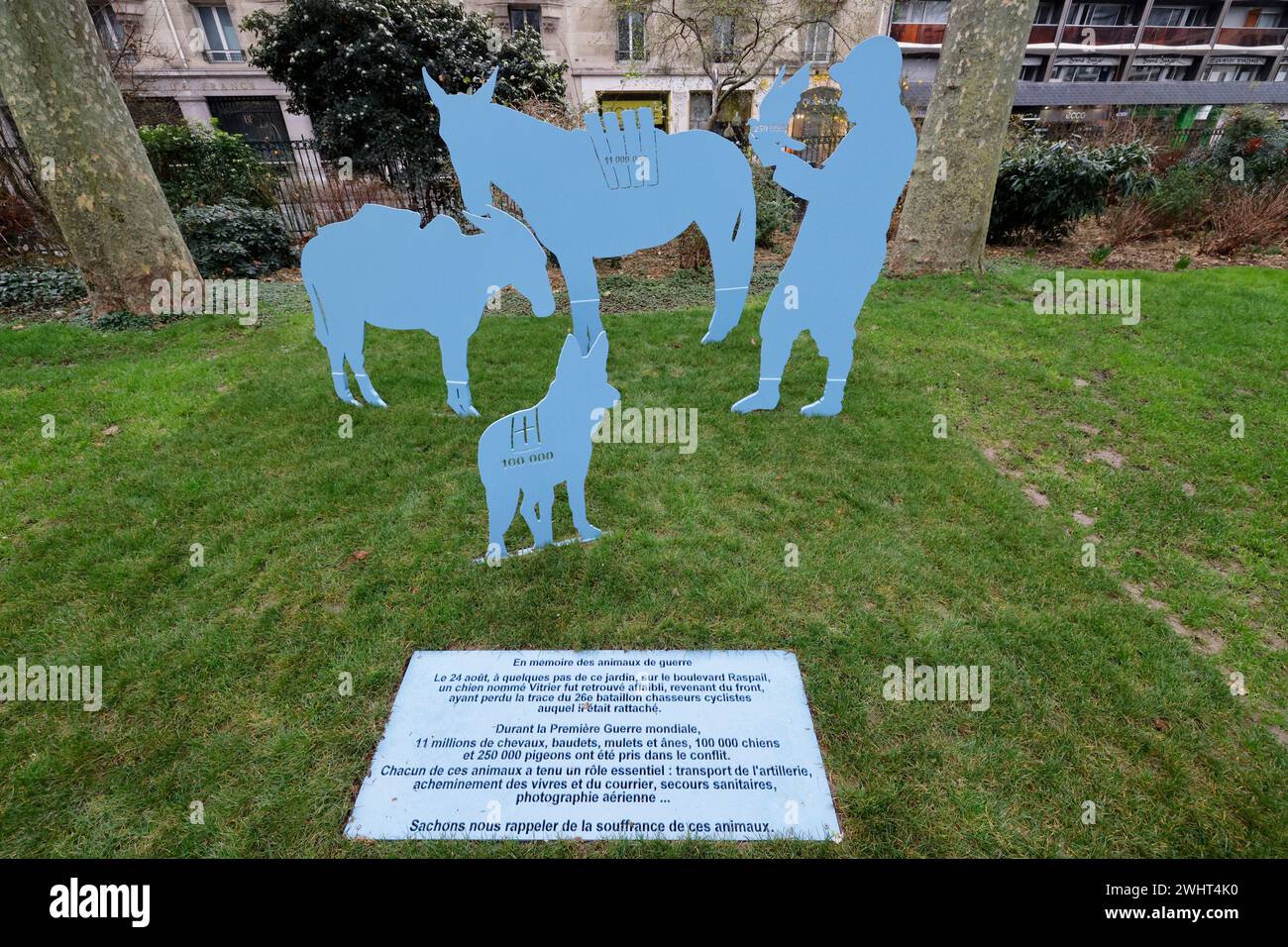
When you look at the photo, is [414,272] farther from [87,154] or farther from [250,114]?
[250,114]

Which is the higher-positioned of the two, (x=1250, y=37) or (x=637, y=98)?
(x=1250, y=37)

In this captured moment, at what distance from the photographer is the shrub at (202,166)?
1045cm

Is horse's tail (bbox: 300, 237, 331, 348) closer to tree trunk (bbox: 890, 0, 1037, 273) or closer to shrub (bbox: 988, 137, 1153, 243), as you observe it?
tree trunk (bbox: 890, 0, 1037, 273)

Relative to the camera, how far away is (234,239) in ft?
32.4

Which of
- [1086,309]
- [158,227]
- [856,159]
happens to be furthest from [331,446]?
[1086,309]

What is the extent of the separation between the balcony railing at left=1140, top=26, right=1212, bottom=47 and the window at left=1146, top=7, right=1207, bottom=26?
109 centimetres

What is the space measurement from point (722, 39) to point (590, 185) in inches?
810

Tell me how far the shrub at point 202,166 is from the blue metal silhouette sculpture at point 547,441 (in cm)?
1128

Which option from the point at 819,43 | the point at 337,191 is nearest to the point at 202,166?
the point at 337,191

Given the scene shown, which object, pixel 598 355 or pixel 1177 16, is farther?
pixel 1177 16

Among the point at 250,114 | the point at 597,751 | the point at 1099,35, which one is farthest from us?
the point at 1099,35

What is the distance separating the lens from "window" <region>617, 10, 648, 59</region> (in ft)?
72.5

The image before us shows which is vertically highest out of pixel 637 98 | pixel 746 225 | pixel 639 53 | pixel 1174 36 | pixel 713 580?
pixel 1174 36
